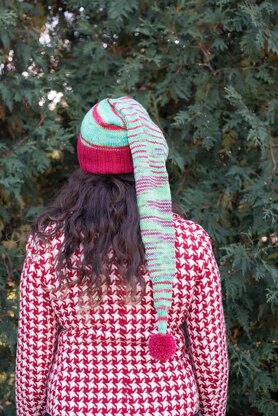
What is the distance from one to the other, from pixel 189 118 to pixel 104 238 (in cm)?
135

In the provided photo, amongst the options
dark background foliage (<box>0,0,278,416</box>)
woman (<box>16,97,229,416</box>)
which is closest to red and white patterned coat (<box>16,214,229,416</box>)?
woman (<box>16,97,229,416</box>)

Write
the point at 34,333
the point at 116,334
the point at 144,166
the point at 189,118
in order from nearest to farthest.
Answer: the point at 144,166 < the point at 116,334 < the point at 34,333 < the point at 189,118

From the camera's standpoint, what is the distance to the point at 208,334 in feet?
6.81

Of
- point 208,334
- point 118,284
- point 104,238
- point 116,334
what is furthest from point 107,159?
point 208,334

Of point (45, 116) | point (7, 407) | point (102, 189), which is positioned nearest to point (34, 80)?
point (45, 116)

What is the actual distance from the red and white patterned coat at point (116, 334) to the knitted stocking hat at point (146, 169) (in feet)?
0.23

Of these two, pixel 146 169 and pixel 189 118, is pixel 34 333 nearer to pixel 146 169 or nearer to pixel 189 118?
pixel 146 169

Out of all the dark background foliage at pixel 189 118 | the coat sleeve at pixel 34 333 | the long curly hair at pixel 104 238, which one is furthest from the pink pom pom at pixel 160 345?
the dark background foliage at pixel 189 118

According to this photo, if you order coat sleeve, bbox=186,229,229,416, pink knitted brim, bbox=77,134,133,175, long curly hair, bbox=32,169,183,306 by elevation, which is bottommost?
coat sleeve, bbox=186,229,229,416

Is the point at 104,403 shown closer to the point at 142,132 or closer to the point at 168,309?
the point at 168,309

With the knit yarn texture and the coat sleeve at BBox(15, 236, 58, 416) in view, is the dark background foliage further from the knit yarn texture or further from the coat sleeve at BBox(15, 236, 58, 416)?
the knit yarn texture

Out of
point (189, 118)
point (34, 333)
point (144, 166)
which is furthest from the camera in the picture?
point (189, 118)

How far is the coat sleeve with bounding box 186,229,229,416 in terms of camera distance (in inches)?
78.5

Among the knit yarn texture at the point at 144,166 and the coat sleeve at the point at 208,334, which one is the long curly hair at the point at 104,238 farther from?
the coat sleeve at the point at 208,334
